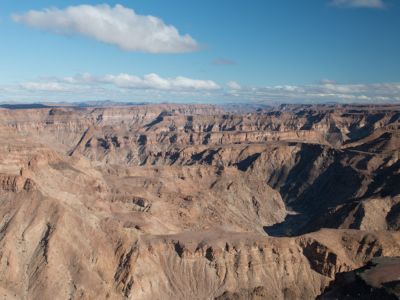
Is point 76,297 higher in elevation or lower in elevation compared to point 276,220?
higher

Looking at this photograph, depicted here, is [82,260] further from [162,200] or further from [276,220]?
[276,220]

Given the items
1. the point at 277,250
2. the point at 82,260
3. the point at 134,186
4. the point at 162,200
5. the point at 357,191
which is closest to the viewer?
the point at 82,260

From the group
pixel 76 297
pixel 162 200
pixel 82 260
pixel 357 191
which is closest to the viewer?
pixel 76 297

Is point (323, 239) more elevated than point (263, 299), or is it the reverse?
point (323, 239)

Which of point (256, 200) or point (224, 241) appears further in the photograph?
point (256, 200)

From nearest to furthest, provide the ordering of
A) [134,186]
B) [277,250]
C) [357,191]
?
[277,250] → [134,186] → [357,191]

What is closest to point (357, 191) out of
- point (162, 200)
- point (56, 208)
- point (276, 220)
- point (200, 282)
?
point (276, 220)

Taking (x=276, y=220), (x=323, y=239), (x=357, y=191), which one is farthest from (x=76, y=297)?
(x=357, y=191)

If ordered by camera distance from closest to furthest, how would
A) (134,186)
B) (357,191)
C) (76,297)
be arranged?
1. (76,297)
2. (134,186)
3. (357,191)

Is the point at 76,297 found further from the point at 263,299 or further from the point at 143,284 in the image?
the point at 263,299
